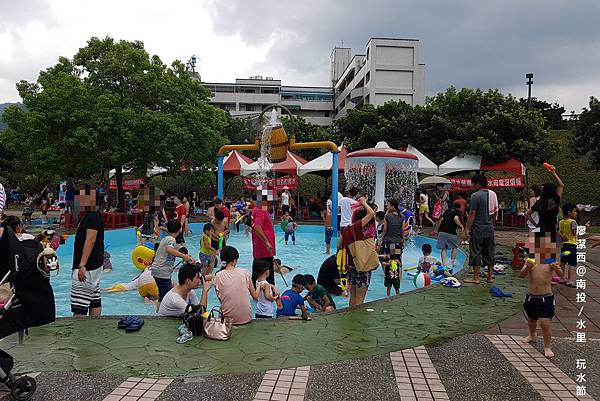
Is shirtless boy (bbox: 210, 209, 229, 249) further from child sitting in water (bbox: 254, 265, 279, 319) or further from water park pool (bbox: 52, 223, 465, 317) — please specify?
child sitting in water (bbox: 254, 265, 279, 319)

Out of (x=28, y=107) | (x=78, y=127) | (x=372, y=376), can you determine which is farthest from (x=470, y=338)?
(x=28, y=107)

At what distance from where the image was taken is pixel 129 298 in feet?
28.0

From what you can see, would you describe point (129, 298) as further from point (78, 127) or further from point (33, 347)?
point (78, 127)

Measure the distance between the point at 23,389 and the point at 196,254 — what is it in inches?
413

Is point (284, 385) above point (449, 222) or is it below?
below

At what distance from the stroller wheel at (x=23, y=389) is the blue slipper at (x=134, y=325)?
5.63ft

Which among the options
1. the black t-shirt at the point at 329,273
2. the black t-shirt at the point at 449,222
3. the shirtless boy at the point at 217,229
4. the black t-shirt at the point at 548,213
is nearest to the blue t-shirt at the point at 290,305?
the black t-shirt at the point at 329,273

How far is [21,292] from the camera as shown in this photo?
3475 mm

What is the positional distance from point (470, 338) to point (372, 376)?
1670 mm

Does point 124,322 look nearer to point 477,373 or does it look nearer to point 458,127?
point 477,373

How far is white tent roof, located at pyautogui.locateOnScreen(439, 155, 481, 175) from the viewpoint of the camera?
73.0ft

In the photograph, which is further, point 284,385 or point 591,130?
point 591,130

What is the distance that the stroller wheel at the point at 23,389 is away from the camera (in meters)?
3.44

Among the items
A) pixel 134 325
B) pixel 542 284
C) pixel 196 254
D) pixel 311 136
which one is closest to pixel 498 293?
pixel 542 284
